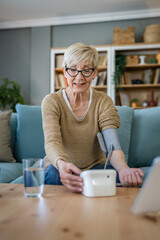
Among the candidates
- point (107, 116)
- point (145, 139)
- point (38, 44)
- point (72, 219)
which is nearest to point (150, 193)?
point (72, 219)

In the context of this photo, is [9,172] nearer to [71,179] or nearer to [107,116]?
[107,116]

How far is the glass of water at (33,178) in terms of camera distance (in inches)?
28.7

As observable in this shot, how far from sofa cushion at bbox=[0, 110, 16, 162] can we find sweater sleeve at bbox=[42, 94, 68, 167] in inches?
29.1

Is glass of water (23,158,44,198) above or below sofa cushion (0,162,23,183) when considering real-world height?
above

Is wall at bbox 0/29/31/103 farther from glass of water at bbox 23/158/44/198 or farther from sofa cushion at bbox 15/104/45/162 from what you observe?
glass of water at bbox 23/158/44/198

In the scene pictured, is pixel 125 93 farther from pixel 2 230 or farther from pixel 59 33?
pixel 2 230

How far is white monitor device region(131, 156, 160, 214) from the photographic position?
0.49 m

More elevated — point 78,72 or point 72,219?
point 78,72

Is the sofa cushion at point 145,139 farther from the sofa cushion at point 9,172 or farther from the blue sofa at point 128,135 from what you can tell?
the sofa cushion at point 9,172

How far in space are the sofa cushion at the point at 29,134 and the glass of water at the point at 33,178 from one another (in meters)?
1.11

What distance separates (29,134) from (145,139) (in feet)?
2.82

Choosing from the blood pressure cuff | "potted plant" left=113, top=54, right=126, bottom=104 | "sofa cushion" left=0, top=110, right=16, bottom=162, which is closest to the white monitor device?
the blood pressure cuff

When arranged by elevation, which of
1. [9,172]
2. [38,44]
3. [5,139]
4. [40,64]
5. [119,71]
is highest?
[38,44]

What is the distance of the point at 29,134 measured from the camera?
188 centimetres
